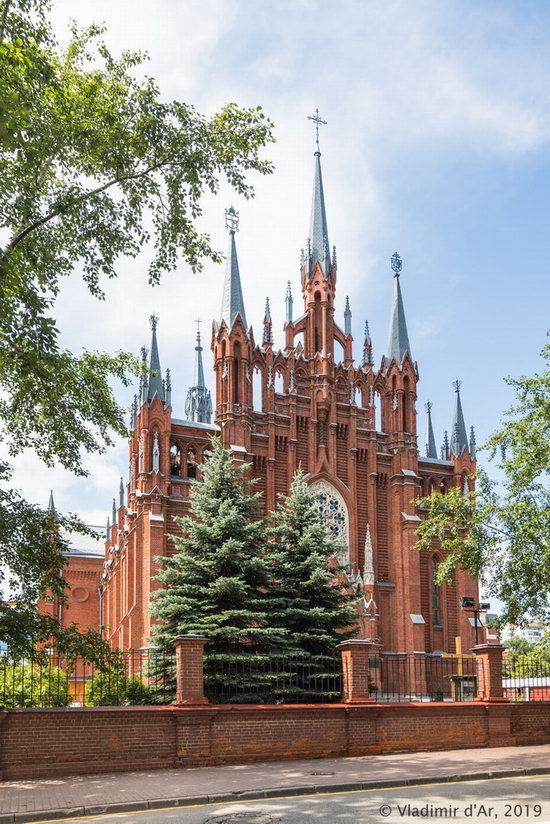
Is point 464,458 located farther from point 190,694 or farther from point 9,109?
point 9,109

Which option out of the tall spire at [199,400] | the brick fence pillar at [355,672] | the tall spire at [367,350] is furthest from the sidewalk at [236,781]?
the tall spire at [199,400]

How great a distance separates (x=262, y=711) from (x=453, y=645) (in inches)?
1036

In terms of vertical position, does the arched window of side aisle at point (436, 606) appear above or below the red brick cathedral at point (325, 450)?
below

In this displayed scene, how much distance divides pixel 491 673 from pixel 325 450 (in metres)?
21.7

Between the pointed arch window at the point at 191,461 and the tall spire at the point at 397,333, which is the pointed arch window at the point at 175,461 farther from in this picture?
the tall spire at the point at 397,333

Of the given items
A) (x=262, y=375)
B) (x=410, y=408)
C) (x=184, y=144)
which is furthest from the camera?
(x=410, y=408)

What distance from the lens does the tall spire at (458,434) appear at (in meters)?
42.5

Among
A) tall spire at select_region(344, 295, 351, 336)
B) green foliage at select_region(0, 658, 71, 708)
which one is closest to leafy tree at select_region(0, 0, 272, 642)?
green foliage at select_region(0, 658, 71, 708)

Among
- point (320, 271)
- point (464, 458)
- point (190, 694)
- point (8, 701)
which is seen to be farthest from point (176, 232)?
point (464, 458)

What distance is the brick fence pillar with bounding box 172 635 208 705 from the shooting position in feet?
48.7

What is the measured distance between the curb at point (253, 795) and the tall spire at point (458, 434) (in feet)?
95.9

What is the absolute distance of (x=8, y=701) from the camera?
1680 cm

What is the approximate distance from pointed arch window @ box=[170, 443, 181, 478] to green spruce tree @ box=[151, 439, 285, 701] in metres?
13.0

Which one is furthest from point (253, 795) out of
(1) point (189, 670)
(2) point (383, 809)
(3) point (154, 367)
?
(3) point (154, 367)
